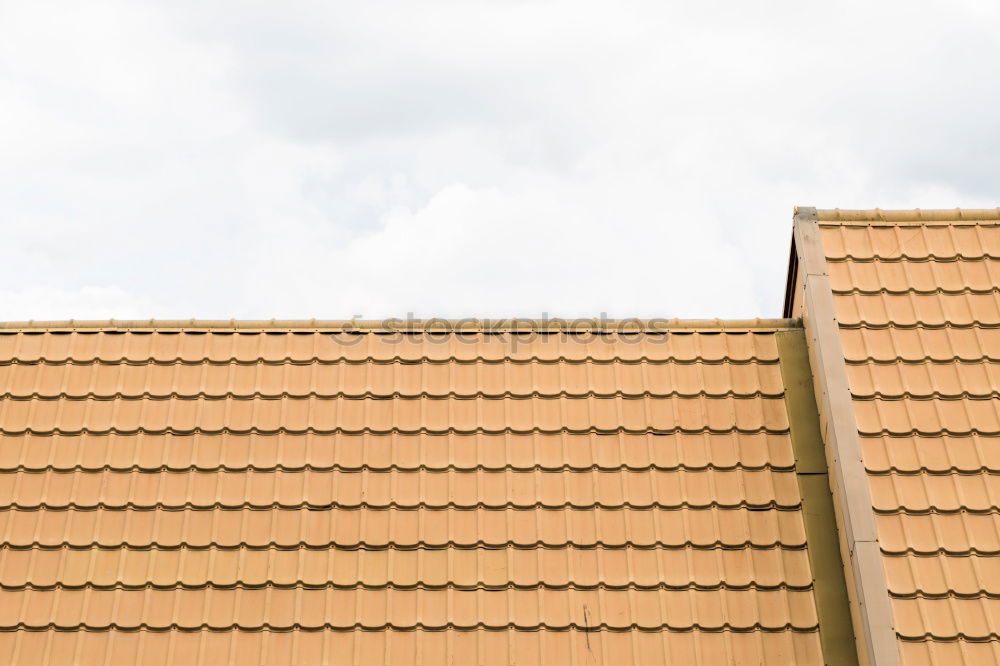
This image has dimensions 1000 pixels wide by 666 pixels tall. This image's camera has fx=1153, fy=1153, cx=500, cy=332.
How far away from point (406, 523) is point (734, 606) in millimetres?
3170

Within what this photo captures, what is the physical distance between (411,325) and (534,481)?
8.70 feet

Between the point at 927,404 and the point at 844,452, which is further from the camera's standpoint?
the point at 927,404

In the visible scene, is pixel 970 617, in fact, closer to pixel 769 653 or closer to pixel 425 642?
pixel 769 653

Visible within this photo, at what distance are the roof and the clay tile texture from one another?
3cm

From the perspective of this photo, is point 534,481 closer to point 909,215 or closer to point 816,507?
point 816,507

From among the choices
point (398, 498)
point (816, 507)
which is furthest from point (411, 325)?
point (816, 507)

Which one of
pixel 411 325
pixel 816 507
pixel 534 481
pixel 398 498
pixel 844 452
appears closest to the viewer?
pixel 844 452

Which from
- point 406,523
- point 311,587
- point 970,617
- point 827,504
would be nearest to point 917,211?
point 827,504

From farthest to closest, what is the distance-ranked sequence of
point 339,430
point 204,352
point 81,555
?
1. point 204,352
2. point 339,430
3. point 81,555

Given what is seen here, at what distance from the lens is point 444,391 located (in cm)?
1241

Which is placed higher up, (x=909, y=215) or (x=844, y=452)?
(x=909, y=215)

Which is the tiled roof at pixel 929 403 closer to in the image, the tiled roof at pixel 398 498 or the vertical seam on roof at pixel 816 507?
the tiled roof at pixel 398 498

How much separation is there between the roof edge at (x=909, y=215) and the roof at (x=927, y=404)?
0.05ft

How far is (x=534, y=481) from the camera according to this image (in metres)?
11.5
